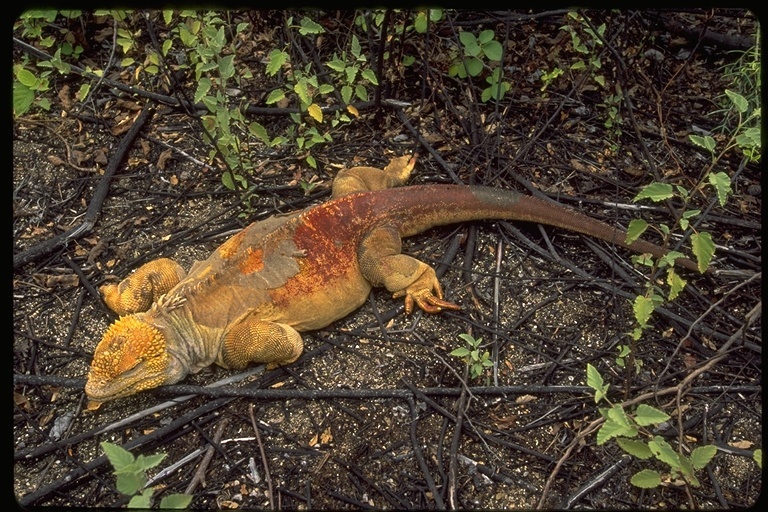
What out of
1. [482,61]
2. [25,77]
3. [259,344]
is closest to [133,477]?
[259,344]

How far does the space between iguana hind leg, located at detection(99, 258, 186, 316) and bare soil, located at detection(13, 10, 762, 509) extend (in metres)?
0.17

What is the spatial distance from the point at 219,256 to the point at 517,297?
1.83m

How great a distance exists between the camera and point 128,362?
3506 mm

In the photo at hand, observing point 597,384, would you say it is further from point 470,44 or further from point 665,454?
point 470,44

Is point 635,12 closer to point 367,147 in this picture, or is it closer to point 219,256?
point 367,147

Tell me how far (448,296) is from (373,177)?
0.98 m

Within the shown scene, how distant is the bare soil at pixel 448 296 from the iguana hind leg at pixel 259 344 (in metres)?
0.12

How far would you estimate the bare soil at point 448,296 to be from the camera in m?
3.52

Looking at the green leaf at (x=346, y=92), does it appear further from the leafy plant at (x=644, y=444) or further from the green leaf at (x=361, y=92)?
the leafy plant at (x=644, y=444)

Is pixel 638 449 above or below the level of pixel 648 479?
above

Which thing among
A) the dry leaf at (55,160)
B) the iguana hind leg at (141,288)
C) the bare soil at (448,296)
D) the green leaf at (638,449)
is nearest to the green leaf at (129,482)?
the bare soil at (448,296)

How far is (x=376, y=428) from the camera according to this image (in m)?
3.68

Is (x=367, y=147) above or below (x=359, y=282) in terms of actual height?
above
